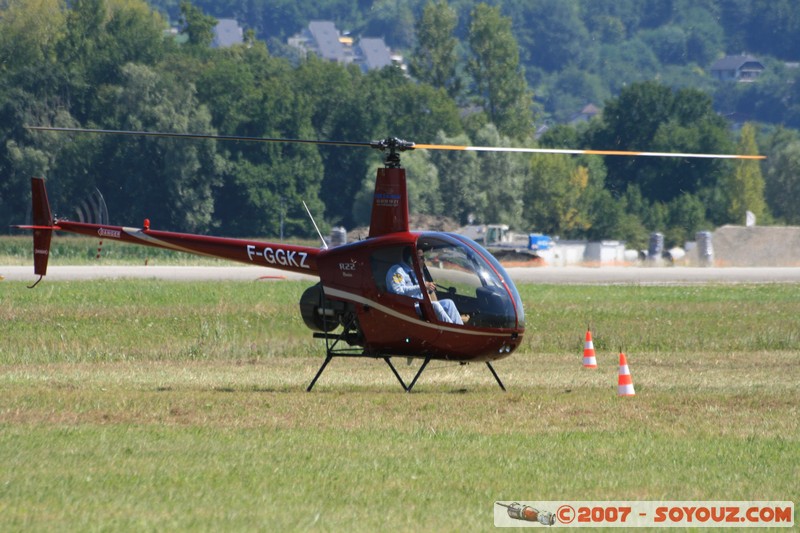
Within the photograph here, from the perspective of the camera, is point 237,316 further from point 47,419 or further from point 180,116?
point 180,116

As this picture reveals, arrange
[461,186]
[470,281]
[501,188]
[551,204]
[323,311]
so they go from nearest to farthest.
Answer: [470,281] < [323,311] < [461,186] < [501,188] < [551,204]

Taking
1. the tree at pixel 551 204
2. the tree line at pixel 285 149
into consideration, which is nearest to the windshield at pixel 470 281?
the tree line at pixel 285 149

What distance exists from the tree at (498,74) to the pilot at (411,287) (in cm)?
8516

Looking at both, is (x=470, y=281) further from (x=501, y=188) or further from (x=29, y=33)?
(x=29, y=33)

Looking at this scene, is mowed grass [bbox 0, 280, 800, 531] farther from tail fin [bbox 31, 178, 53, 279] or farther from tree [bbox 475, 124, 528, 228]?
tree [bbox 475, 124, 528, 228]

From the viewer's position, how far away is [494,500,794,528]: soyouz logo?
945cm

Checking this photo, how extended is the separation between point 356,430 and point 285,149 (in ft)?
225

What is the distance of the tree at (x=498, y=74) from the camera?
330 ft

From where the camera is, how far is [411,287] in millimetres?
15555

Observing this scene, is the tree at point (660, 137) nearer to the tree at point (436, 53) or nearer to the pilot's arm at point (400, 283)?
the tree at point (436, 53)

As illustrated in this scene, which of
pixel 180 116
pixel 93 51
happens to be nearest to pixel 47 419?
pixel 180 116

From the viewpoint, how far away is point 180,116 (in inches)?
2977

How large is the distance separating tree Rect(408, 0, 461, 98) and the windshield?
285 feet

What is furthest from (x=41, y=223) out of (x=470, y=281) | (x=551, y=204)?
(x=551, y=204)
